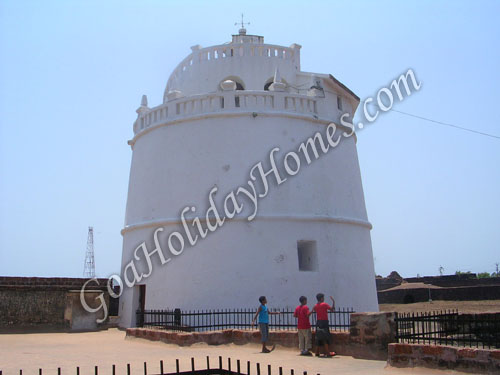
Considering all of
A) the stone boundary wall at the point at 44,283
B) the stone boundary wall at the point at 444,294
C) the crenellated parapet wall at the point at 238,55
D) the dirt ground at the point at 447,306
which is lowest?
the dirt ground at the point at 447,306

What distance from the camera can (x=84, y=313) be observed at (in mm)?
15625

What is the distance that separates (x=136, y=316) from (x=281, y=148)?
5977 millimetres

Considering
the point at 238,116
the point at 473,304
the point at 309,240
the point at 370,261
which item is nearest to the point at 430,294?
the point at 473,304

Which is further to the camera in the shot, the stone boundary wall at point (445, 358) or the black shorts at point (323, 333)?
the black shorts at point (323, 333)

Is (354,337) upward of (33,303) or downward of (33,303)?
downward

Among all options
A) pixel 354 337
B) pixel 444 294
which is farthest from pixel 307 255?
pixel 444 294

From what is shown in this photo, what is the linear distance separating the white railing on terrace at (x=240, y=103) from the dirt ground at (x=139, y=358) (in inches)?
246

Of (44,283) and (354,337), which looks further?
(44,283)

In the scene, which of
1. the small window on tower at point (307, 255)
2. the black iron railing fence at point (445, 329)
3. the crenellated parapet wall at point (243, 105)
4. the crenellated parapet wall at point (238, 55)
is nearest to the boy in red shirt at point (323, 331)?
the black iron railing fence at point (445, 329)

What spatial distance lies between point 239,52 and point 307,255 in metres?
6.15

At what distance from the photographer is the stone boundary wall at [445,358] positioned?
22.6 feet

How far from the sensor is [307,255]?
1423 centimetres

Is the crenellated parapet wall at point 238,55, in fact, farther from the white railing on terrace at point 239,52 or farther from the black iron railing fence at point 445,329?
the black iron railing fence at point 445,329

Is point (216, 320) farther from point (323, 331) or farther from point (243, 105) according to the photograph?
point (243, 105)
